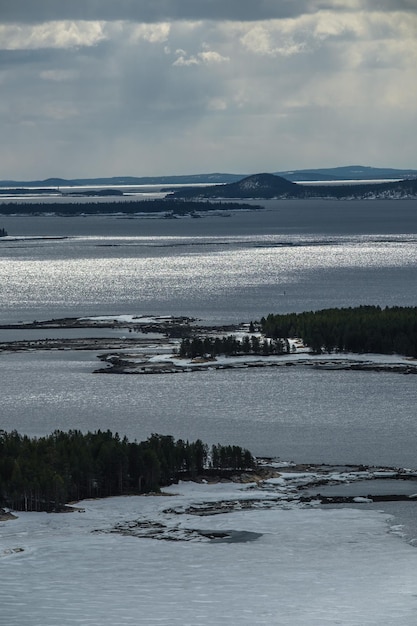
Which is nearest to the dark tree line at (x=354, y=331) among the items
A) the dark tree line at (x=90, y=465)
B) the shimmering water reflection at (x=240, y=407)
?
the shimmering water reflection at (x=240, y=407)

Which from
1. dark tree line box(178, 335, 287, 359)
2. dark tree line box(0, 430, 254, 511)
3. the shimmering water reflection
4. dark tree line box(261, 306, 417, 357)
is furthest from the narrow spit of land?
dark tree line box(0, 430, 254, 511)

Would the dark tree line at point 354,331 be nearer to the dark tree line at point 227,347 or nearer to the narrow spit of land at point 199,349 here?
the narrow spit of land at point 199,349

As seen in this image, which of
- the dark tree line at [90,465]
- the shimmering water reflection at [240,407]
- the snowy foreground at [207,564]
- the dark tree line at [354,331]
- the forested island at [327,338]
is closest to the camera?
the snowy foreground at [207,564]

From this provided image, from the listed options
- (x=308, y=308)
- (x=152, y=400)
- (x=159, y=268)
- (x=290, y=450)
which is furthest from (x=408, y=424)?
(x=159, y=268)

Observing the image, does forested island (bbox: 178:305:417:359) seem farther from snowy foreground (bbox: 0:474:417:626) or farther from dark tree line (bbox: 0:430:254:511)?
snowy foreground (bbox: 0:474:417:626)

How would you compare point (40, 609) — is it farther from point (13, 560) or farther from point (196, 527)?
point (196, 527)

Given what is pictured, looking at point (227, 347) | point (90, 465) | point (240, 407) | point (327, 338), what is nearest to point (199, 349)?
point (227, 347)
